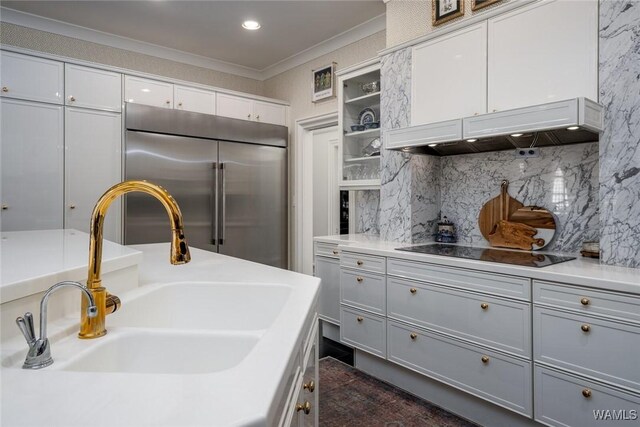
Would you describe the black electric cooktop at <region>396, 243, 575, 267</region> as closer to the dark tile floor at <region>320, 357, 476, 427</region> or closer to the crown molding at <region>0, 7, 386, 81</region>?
the dark tile floor at <region>320, 357, 476, 427</region>

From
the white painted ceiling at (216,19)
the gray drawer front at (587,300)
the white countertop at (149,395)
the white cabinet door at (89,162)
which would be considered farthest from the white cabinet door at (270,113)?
the white countertop at (149,395)

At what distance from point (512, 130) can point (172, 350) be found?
190cm

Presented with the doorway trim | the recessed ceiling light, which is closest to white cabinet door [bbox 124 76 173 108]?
the recessed ceiling light

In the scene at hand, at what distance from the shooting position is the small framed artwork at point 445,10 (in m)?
2.63

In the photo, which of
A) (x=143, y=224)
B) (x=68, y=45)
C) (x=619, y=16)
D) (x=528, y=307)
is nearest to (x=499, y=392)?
(x=528, y=307)

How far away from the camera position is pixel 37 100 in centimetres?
301

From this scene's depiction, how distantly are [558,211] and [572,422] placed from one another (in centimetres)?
120

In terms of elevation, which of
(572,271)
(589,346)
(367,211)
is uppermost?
(367,211)

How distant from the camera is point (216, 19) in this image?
352cm

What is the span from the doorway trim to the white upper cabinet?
3.29ft

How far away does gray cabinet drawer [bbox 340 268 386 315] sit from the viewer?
101 inches

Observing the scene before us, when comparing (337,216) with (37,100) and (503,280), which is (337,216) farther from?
(37,100)

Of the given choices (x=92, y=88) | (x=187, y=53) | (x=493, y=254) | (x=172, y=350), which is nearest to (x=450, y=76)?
(x=493, y=254)

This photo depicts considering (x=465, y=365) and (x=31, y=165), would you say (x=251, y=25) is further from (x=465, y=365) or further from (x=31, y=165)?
(x=465, y=365)
